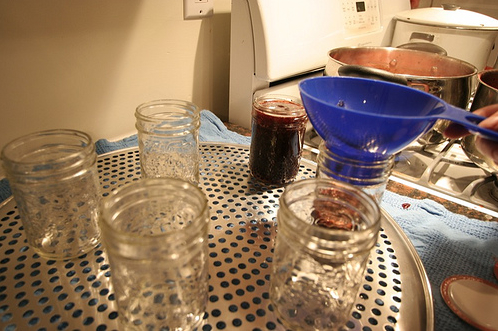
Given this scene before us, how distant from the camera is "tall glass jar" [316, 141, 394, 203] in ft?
1.35

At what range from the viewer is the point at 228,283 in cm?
37

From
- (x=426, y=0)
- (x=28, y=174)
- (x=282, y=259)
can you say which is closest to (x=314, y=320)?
(x=282, y=259)

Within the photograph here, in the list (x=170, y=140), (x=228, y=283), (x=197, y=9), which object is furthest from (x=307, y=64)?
(x=228, y=283)

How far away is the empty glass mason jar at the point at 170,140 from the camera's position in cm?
47

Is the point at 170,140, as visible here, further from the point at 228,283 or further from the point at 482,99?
the point at 482,99

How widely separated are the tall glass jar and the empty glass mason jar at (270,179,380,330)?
6 cm

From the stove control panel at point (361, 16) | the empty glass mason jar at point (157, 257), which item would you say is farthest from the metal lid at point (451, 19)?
the empty glass mason jar at point (157, 257)

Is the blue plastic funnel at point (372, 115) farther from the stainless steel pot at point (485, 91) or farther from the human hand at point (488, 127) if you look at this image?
the stainless steel pot at point (485, 91)

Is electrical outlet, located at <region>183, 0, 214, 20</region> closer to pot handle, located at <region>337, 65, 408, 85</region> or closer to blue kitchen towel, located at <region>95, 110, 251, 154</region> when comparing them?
blue kitchen towel, located at <region>95, 110, 251, 154</region>

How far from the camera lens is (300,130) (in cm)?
51

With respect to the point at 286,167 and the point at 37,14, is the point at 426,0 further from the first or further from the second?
the point at 37,14

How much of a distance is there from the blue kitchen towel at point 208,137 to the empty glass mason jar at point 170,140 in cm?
15

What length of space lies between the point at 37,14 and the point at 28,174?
0.30 meters

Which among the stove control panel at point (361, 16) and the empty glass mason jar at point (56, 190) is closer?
the empty glass mason jar at point (56, 190)
